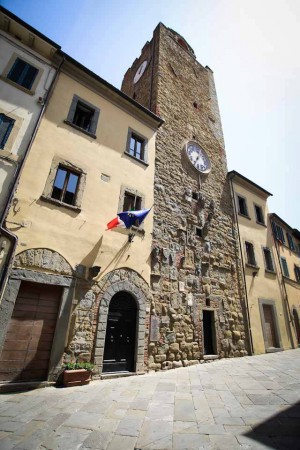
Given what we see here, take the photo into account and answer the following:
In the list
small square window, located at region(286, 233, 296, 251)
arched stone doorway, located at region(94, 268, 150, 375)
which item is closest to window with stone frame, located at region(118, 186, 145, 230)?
arched stone doorway, located at region(94, 268, 150, 375)

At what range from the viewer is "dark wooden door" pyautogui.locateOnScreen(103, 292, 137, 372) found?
6.19 metres

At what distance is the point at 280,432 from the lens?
299 centimetres

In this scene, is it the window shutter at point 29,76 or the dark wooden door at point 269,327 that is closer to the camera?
the window shutter at point 29,76

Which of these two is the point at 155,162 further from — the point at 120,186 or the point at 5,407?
the point at 5,407

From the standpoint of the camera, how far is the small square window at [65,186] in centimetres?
650

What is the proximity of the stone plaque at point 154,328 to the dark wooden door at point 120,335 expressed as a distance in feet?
1.81

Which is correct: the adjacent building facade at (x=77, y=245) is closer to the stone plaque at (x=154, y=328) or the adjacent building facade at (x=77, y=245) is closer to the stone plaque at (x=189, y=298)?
the stone plaque at (x=154, y=328)

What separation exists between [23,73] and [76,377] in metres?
8.63

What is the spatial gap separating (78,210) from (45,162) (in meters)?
1.63

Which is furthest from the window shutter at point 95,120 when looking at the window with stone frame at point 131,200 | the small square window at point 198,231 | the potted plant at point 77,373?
the potted plant at point 77,373

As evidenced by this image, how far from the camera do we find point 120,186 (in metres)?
7.80

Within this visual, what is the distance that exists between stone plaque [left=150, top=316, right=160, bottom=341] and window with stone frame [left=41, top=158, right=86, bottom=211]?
409cm

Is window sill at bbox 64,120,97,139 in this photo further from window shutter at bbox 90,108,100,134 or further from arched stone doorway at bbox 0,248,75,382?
arched stone doorway at bbox 0,248,75,382

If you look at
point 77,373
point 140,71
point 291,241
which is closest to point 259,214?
point 291,241
